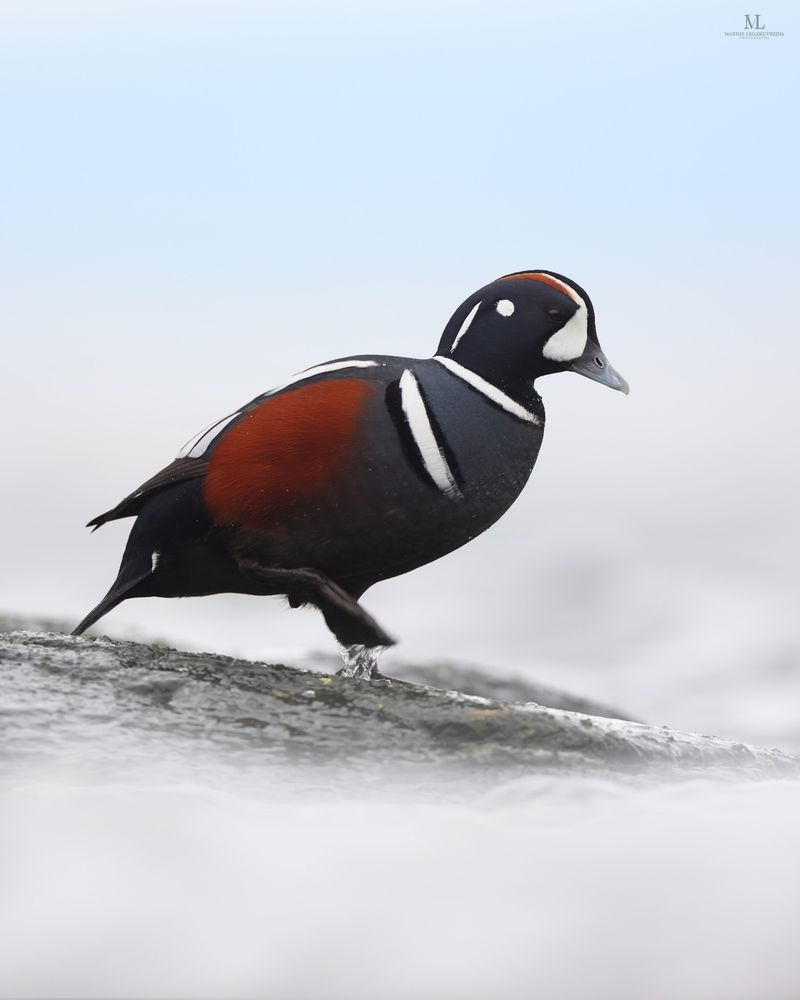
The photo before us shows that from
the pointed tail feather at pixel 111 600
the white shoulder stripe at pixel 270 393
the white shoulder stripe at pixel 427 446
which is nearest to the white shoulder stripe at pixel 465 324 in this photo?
the white shoulder stripe at pixel 270 393

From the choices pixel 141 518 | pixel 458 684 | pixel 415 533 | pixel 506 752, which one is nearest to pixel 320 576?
pixel 415 533

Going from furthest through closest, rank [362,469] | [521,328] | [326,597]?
[521,328] → [326,597] → [362,469]

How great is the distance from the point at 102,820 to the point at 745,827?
6.45ft

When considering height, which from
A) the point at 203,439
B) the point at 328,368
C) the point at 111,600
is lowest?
the point at 111,600

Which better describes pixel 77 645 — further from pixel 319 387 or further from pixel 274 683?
pixel 319 387

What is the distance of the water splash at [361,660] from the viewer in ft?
19.8

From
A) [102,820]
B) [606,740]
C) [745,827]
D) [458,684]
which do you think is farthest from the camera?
[458,684]

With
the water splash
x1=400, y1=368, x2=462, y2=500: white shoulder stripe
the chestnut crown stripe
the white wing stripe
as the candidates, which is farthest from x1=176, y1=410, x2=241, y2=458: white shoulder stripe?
the chestnut crown stripe

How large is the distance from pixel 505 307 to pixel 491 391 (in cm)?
37

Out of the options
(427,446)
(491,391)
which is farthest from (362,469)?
(491,391)

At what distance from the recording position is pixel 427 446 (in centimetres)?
564

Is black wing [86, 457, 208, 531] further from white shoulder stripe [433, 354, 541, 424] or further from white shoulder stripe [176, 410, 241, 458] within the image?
white shoulder stripe [433, 354, 541, 424]

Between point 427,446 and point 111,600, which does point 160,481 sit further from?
point 427,446

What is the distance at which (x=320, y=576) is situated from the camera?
575 centimetres
